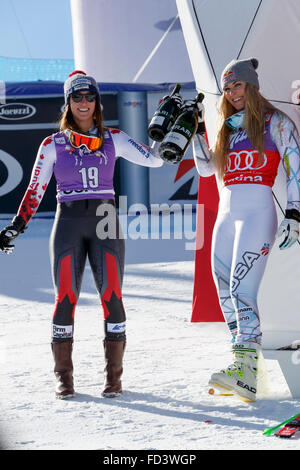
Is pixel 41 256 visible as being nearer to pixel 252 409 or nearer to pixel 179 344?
pixel 179 344

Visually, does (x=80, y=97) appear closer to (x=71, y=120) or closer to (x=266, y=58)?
(x=71, y=120)

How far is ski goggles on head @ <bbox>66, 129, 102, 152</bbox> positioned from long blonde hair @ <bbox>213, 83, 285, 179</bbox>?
0.57 meters

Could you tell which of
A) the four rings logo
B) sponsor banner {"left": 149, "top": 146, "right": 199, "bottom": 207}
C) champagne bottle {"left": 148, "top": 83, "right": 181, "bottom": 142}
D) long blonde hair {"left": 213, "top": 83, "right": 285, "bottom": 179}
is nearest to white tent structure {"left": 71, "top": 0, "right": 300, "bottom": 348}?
long blonde hair {"left": 213, "top": 83, "right": 285, "bottom": 179}

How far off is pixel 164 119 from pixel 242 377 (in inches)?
48.1

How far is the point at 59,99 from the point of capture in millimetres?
10977

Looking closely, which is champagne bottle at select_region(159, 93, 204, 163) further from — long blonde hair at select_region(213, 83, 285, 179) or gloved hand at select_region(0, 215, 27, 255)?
gloved hand at select_region(0, 215, 27, 255)

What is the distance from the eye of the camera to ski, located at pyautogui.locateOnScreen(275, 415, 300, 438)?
2789 mm

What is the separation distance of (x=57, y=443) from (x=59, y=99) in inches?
343

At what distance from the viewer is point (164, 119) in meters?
3.40

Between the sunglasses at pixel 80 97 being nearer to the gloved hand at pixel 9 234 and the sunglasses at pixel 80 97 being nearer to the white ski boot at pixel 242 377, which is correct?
the gloved hand at pixel 9 234

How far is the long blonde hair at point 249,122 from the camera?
3.37 metres

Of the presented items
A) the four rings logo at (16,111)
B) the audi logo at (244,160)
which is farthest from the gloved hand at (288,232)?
the four rings logo at (16,111)

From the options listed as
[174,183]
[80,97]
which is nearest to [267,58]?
[80,97]

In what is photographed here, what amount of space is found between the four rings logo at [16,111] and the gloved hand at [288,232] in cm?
823
